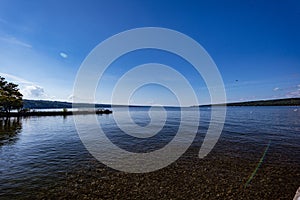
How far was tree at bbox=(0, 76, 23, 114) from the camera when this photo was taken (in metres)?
52.5

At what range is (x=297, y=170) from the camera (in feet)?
37.6

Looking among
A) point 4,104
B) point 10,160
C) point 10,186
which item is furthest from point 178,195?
point 4,104

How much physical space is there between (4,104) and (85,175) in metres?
62.1

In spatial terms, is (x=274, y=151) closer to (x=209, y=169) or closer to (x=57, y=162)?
(x=209, y=169)

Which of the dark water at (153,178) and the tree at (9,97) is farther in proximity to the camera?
the tree at (9,97)

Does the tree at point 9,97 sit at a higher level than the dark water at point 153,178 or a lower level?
higher

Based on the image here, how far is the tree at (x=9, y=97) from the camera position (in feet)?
172

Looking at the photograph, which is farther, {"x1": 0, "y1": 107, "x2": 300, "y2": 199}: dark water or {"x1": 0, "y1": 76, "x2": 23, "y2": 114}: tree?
{"x1": 0, "y1": 76, "x2": 23, "y2": 114}: tree

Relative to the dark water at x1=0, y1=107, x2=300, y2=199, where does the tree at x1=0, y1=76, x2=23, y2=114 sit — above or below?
above

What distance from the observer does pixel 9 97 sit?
5397cm

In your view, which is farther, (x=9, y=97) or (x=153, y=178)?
(x=9, y=97)

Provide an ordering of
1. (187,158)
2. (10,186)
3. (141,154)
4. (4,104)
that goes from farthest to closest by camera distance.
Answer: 1. (4,104)
2. (141,154)
3. (187,158)
4. (10,186)

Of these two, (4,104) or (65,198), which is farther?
(4,104)

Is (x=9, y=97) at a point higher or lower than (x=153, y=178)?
higher
